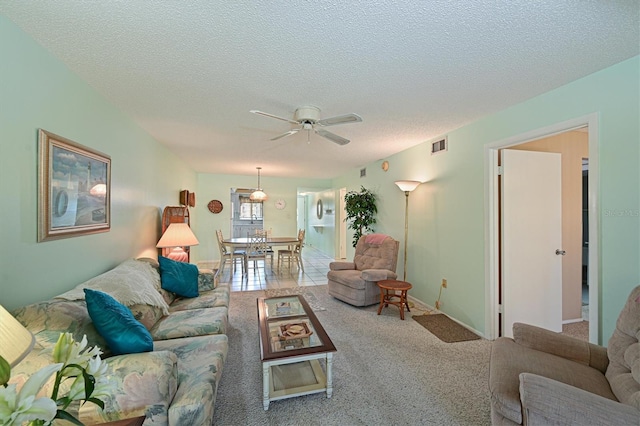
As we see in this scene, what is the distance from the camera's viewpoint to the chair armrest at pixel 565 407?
1051mm

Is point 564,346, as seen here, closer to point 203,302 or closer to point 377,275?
point 377,275

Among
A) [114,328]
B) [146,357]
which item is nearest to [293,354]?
[146,357]

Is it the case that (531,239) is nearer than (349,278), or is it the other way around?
(531,239)

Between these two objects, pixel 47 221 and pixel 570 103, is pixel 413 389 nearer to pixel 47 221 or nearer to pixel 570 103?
pixel 570 103

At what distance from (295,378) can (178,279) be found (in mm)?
1564

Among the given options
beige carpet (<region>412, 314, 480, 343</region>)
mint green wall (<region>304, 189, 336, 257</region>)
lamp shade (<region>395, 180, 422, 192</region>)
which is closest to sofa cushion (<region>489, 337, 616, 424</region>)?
beige carpet (<region>412, 314, 480, 343</region>)

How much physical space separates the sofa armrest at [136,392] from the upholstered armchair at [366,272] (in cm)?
270

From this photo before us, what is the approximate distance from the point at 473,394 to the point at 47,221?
10.5 ft

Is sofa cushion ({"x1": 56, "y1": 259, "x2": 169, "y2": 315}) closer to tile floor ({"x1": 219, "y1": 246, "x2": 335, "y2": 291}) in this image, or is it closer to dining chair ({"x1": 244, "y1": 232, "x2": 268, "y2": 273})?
tile floor ({"x1": 219, "y1": 246, "x2": 335, "y2": 291})

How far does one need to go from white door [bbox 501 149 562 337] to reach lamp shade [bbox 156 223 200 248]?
375 centimetres

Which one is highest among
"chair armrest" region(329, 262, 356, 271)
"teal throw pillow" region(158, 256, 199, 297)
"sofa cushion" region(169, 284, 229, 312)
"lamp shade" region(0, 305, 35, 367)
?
"lamp shade" region(0, 305, 35, 367)

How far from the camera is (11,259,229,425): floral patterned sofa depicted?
1.20 metres

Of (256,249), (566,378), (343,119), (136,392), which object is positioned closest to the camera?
(136,392)

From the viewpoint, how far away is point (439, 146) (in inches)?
141
